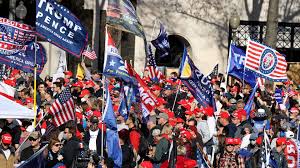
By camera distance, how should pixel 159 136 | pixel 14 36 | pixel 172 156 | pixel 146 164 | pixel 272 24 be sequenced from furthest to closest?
pixel 272 24 < pixel 14 36 < pixel 159 136 < pixel 172 156 < pixel 146 164

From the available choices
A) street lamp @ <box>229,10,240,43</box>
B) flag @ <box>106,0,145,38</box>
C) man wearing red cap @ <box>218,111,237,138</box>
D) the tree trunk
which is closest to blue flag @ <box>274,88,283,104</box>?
man wearing red cap @ <box>218,111,237,138</box>

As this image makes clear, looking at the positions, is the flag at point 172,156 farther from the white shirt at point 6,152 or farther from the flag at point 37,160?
the flag at point 37,160

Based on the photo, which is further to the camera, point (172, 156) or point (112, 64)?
point (112, 64)

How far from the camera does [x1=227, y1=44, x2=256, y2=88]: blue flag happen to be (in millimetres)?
25094

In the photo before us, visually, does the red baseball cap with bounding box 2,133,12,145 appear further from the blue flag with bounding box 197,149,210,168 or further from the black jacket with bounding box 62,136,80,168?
the blue flag with bounding box 197,149,210,168

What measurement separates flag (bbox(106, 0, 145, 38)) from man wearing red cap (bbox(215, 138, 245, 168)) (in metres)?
3.43

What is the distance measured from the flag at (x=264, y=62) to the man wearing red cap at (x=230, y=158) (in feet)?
22.0

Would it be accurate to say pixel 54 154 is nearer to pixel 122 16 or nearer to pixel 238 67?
pixel 122 16

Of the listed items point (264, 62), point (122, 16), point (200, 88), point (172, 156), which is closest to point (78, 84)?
point (264, 62)

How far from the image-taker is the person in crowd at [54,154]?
16594mm

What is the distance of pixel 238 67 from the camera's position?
25219mm

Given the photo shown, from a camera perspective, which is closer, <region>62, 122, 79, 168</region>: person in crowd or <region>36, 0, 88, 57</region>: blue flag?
<region>62, 122, 79, 168</region>: person in crowd

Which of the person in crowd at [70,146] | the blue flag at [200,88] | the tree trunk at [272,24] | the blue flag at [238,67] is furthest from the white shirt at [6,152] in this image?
the tree trunk at [272,24]

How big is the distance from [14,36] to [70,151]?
4.71m
